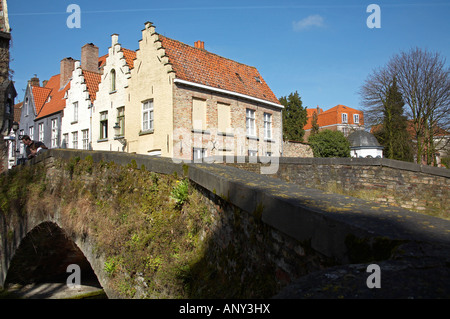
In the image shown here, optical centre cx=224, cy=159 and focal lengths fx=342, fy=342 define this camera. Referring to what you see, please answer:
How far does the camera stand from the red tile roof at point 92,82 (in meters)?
24.1

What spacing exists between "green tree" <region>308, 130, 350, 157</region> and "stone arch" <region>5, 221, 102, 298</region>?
17.7m

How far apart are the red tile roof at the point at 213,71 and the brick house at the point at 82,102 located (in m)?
8.29

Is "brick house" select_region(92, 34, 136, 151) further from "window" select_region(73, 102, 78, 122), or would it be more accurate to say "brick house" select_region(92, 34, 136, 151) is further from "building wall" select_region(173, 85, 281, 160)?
"building wall" select_region(173, 85, 281, 160)

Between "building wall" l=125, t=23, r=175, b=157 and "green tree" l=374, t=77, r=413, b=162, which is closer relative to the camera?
"building wall" l=125, t=23, r=175, b=157

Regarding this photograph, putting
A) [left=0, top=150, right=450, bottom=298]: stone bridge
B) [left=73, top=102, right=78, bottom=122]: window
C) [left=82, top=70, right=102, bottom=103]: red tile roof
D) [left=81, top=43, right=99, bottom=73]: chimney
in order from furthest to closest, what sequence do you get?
[left=81, top=43, right=99, bottom=73]: chimney
[left=73, top=102, right=78, bottom=122]: window
[left=82, top=70, right=102, bottom=103]: red tile roof
[left=0, top=150, right=450, bottom=298]: stone bridge

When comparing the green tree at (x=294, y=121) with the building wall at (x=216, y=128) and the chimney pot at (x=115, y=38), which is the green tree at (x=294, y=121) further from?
the chimney pot at (x=115, y=38)

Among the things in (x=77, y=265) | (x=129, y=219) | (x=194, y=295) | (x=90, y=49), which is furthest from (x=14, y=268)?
(x=90, y=49)

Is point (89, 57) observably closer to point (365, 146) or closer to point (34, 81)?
point (34, 81)

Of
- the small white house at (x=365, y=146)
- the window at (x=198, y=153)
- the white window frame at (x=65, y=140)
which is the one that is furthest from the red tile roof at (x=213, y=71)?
the white window frame at (x=65, y=140)

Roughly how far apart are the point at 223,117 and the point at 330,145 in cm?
1029

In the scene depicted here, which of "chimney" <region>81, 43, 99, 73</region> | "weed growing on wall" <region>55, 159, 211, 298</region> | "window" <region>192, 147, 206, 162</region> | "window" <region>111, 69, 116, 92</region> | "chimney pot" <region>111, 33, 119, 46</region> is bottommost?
"weed growing on wall" <region>55, 159, 211, 298</region>

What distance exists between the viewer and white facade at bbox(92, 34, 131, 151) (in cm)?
2014

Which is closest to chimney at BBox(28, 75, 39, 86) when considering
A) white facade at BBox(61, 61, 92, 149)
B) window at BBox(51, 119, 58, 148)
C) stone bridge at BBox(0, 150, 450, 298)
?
window at BBox(51, 119, 58, 148)
